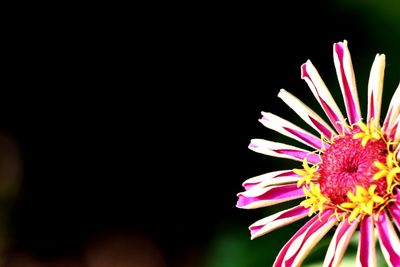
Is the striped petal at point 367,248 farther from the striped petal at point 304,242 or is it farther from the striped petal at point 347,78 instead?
the striped petal at point 347,78

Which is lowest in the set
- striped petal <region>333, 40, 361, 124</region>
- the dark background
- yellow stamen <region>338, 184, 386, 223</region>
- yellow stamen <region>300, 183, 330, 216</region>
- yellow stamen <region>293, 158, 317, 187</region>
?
yellow stamen <region>338, 184, 386, 223</region>

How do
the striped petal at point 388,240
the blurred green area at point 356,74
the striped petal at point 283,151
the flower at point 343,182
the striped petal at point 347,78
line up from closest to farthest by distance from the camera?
the striped petal at point 388,240 < the flower at point 343,182 < the striped petal at point 347,78 < the striped petal at point 283,151 < the blurred green area at point 356,74

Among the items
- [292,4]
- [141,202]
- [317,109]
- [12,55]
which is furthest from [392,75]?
[12,55]

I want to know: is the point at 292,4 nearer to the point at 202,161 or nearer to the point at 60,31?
the point at 202,161

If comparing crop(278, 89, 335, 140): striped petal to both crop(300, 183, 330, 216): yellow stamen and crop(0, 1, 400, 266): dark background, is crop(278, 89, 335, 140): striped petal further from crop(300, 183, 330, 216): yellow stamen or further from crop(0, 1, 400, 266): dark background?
crop(0, 1, 400, 266): dark background

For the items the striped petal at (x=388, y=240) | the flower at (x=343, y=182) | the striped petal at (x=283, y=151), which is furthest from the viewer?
the striped petal at (x=283, y=151)

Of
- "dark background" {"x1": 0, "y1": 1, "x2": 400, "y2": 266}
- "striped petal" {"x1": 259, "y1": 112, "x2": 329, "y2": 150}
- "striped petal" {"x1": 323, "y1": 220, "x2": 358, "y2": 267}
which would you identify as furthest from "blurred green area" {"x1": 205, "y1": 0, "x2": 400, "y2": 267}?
"striped petal" {"x1": 323, "y1": 220, "x2": 358, "y2": 267}

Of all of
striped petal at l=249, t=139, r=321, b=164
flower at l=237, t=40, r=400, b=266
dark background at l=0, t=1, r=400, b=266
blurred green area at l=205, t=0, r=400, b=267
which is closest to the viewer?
flower at l=237, t=40, r=400, b=266

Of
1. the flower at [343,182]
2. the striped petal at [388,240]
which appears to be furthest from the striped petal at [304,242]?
the striped petal at [388,240]
